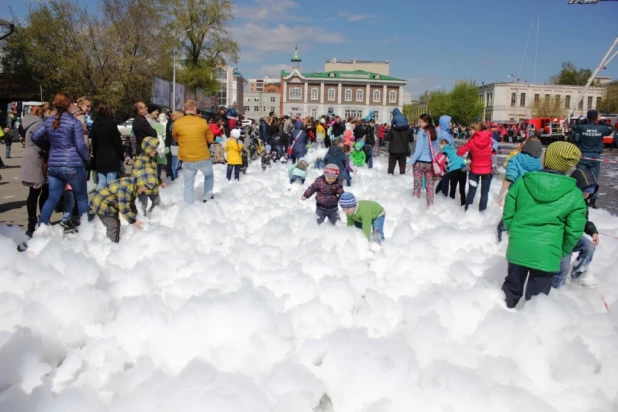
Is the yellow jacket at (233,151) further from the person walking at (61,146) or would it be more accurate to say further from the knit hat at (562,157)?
the knit hat at (562,157)

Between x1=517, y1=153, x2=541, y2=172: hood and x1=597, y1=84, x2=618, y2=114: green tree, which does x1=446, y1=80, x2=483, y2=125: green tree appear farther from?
x1=517, y1=153, x2=541, y2=172: hood

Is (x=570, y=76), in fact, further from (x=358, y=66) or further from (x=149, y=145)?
(x=149, y=145)

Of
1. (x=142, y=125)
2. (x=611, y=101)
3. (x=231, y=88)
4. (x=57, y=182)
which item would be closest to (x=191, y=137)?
(x=142, y=125)

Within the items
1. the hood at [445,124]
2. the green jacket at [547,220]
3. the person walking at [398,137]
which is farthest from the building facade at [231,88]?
the green jacket at [547,220]

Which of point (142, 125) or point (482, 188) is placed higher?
point (142, 125)

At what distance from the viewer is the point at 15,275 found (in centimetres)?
442

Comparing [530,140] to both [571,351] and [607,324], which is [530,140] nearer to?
[607,324]

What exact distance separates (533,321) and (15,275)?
170 inches

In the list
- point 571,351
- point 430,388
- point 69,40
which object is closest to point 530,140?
point 571,351

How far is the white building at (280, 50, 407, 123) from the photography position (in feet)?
315

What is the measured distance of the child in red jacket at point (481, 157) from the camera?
855 cm

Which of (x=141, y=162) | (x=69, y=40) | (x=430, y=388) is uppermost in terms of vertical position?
(x=69, y=40)

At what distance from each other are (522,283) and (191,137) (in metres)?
5.65

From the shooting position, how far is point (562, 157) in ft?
13.8
